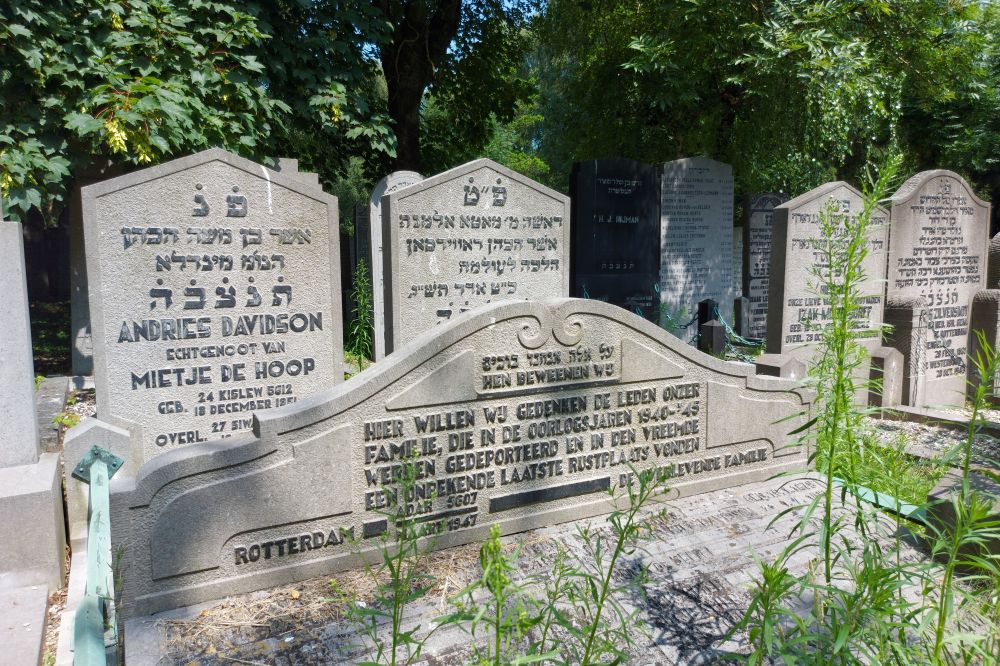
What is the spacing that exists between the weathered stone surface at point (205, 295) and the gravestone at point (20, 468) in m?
0.56

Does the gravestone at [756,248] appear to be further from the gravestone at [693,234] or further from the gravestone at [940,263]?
the gravestone at [940,263]

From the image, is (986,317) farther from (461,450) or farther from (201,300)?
(201,300)

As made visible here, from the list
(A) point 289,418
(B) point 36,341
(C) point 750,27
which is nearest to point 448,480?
(A) point 289,418

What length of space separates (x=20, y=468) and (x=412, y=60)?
1112 cm

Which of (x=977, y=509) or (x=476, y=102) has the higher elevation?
(x=476, y=102)

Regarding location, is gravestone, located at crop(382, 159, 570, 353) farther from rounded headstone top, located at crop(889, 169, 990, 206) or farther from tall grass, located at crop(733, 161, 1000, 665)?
tall grass, located at crop(733, 161, 1000, 665)

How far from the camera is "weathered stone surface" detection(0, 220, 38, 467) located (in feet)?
12.0

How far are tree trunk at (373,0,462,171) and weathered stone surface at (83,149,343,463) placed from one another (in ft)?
28.1

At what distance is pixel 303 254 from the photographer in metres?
4.83

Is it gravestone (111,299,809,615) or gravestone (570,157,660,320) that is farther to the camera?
gravestone (570,157,660,320)

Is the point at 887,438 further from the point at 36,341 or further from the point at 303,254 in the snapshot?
the point at 36,341

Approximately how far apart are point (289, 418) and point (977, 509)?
7.48 feet

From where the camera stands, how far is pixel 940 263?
25.5 ft

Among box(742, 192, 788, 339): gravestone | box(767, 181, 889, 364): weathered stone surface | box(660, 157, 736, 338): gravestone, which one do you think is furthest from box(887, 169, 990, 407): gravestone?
box(660, 157, 736, 338): gravestone
